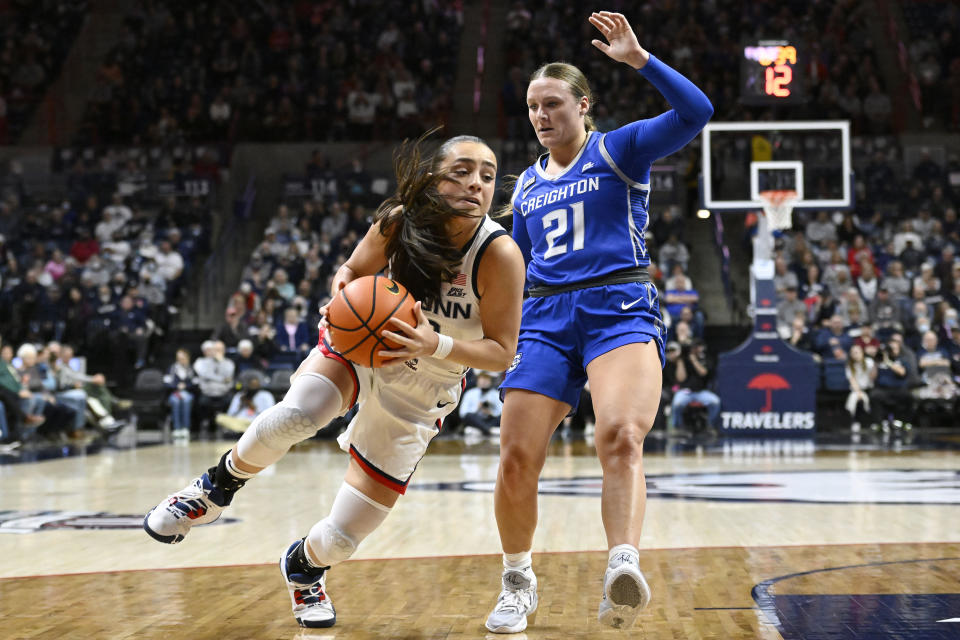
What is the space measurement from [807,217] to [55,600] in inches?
598

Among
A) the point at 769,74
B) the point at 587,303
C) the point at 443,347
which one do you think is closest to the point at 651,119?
the point at 587,303

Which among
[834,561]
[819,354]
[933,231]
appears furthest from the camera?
[933,231]

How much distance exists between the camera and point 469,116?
21797 millimetres

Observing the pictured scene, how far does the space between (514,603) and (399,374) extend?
883mm

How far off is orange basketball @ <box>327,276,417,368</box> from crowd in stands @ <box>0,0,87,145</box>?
2025cm

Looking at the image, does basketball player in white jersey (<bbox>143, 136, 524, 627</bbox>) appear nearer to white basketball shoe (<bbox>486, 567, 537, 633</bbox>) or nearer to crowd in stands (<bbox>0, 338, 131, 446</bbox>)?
white basketball shoe (<bbox>486, 567, 537, 633</bbox>)

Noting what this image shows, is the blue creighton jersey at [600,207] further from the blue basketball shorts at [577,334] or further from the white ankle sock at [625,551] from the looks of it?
the white ankle sock at [625,551]

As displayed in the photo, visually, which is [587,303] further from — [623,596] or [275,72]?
[275,72]

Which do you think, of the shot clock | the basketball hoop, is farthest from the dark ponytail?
the basketball hoop

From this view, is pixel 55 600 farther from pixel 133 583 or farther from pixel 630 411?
pixel 630 411

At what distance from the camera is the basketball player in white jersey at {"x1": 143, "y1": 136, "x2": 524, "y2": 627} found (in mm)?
3898

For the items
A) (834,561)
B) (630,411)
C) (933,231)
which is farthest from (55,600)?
(933,231)

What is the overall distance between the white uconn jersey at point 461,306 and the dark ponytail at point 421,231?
0.03m

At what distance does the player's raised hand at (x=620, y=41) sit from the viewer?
12.8 ft
